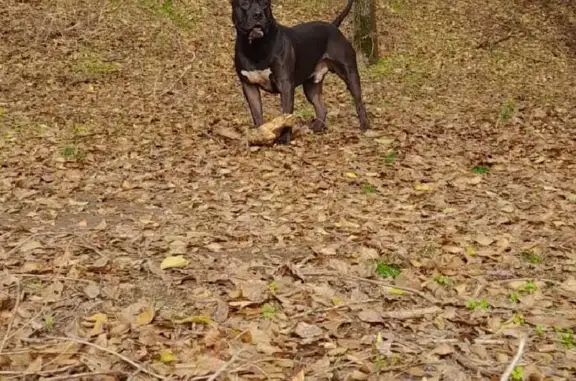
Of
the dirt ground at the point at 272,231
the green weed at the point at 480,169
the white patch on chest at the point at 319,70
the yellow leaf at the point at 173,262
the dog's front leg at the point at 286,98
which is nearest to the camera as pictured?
the dirt ground at the point at 272,231

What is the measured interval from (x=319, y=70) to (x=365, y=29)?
4890 mm

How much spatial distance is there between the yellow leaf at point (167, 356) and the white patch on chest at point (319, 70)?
18.6 ft

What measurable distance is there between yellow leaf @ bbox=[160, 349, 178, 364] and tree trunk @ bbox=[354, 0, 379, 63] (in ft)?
34.6

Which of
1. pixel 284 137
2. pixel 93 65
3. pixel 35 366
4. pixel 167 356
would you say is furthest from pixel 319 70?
pixel 35 366

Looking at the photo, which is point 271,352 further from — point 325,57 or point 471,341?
point 325,57

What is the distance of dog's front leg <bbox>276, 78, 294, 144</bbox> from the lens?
7.58 m

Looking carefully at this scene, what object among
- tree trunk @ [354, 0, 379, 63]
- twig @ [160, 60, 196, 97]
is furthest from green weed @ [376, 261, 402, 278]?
tree trunk @ [354, 0, 379, 63]

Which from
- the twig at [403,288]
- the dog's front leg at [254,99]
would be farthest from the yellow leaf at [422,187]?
the dog's front leg at [254,99]

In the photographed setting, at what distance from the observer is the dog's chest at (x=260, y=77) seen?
7.55 metres

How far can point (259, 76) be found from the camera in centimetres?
761

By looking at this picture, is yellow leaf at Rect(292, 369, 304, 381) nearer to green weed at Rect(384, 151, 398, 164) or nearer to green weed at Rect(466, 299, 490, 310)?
green weed at Rect(466, 299, 490, 310)

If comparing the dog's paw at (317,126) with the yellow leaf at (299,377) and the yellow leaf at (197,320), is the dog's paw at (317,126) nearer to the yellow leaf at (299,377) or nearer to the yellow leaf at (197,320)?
the yellow leaf at (197,320)

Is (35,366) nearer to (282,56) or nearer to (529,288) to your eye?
(529,288)

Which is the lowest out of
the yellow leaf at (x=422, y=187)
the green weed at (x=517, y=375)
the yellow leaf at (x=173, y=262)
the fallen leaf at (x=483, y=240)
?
the yellow leaf at (x=422, y=187)
